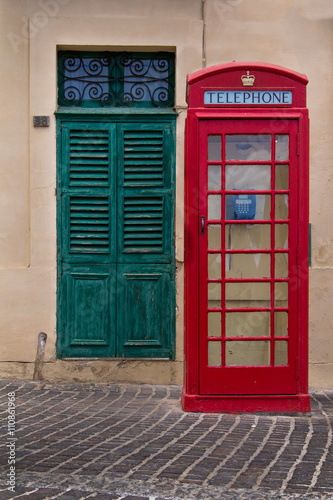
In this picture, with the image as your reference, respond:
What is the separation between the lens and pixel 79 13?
24.2 feet

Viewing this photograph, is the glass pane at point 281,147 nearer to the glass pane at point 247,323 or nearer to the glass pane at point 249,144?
the glass pane at point 249,144

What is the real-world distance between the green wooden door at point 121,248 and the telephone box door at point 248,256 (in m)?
1.21

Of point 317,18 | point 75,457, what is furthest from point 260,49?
point 75,457

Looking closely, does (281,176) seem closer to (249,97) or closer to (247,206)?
(247,206)

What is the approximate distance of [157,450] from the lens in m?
5.05

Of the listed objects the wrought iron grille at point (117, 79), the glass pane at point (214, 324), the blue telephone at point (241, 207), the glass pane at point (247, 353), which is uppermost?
the wrought iron grille at point (117, 79)

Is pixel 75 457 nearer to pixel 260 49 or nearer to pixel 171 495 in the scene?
pixel 171 495

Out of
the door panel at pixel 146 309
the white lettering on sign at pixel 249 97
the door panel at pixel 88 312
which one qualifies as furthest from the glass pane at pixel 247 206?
the door panel at pixel 88 312

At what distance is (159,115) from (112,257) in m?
1.61

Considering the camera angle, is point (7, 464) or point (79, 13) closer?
point (7, 464)

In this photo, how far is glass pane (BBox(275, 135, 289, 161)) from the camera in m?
6.13

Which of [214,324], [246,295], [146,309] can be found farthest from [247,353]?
[146,309]

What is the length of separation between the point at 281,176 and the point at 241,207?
46cm

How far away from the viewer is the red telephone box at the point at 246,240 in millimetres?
6102
